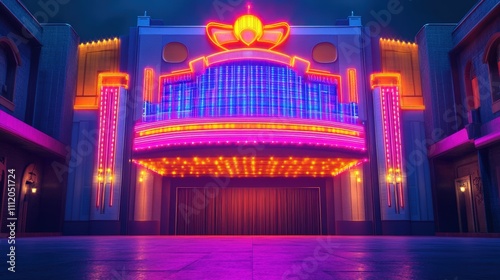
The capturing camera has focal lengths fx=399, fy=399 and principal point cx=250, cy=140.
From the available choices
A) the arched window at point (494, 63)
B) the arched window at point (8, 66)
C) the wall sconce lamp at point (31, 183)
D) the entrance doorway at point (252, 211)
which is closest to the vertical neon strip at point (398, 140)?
the arched window at point (494, 63)

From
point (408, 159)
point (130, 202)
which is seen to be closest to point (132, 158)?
point (130, 202)

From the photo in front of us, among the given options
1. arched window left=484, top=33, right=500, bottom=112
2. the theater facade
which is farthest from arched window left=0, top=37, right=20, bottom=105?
arched window left=484, top=33, right=500, bottom=112

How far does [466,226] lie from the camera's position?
59.9 feet

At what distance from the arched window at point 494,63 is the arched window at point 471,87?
5.55 ft

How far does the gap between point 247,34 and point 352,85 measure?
18.9 ft

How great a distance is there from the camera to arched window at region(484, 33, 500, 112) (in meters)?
16.0

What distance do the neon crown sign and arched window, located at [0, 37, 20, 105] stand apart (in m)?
8.65

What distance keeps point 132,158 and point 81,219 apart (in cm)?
398

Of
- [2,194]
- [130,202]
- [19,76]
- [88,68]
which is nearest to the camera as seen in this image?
[2,194]

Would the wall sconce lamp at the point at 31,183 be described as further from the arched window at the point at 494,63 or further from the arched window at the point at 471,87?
the arched window at the point at 471,87

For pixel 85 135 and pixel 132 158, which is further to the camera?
pixel 85 135

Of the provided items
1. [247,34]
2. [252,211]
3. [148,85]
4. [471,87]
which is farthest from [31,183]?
[471,87]

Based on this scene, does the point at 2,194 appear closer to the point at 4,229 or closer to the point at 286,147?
the point at 4,229

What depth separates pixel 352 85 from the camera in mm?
19703
